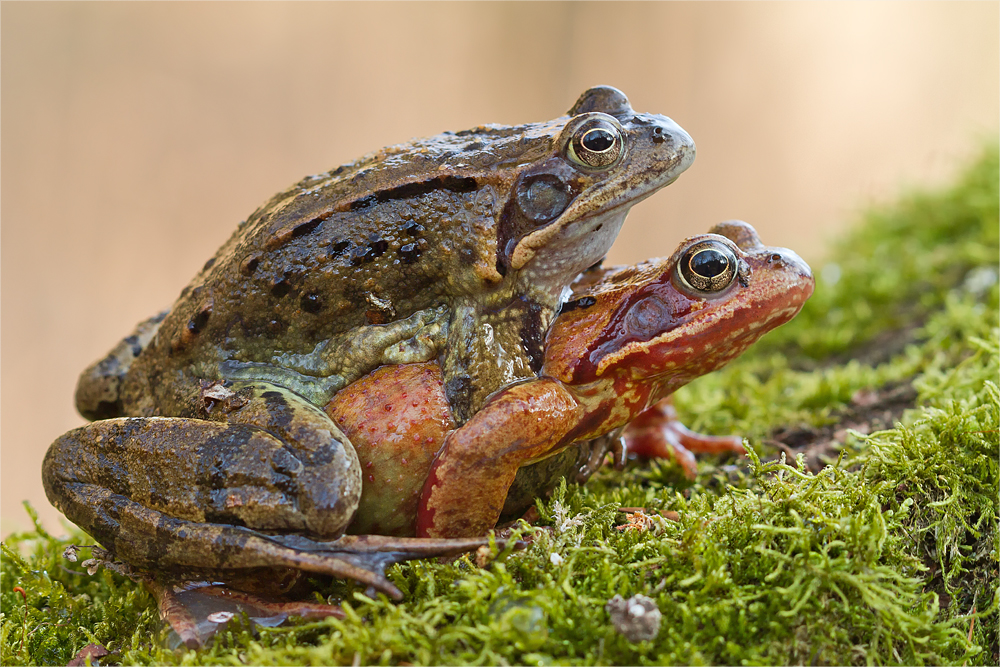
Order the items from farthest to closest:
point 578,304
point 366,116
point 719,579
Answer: point 366,116, point 578,304, point 719,579

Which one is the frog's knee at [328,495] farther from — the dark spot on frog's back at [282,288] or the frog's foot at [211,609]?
the dark spot on frog's back at [282,288]

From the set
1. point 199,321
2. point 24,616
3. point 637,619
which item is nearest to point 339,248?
point 199,321

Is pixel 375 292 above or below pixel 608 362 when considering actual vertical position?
above

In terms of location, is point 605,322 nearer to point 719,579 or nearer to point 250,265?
point 719,579

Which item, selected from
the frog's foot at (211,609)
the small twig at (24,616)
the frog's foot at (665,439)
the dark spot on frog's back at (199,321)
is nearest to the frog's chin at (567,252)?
the frog's foot at (665,439)

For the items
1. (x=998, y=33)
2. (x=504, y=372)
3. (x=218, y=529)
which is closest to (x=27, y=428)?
(x=218, y=529)

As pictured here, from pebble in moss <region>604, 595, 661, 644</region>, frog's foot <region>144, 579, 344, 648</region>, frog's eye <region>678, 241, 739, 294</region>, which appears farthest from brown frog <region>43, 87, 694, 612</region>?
pebble in moss <region>604, 595, 661, 644</region>

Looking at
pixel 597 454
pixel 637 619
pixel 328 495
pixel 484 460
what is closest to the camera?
pixel 637 619
